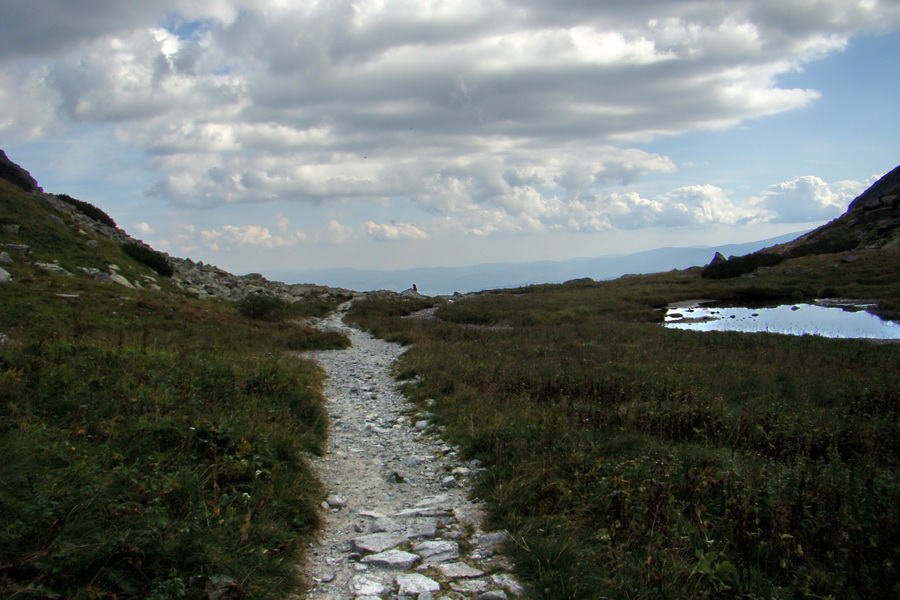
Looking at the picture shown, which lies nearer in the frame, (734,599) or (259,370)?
(734,599)

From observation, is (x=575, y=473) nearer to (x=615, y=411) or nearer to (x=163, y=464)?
(x=615, y=411)

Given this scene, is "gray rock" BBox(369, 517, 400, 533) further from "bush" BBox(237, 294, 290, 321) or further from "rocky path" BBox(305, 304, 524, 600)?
"bush" BBox(237, 294, 290, 321)

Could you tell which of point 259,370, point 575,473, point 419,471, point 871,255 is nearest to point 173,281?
point 259,370

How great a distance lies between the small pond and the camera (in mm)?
27291

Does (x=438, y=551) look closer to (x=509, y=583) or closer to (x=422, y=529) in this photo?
(x=422, y=529)

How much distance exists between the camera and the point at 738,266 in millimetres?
62312

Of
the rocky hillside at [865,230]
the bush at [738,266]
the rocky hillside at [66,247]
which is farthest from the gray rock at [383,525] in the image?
the rocky hillside at [865,230]

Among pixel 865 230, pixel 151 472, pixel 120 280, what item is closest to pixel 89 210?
pixel 120 280

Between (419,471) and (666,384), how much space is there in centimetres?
743

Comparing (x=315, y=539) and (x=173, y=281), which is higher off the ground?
(x=173, y=281)

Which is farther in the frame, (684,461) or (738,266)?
(738,266)

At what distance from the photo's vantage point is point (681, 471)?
23.0ft

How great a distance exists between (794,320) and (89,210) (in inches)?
2274

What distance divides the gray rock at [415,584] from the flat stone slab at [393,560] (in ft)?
0.64
